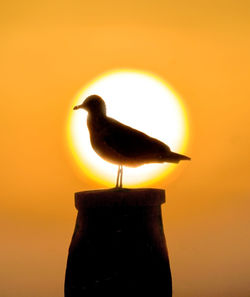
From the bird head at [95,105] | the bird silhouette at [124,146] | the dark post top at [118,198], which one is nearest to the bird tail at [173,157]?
the bird silhouette at [124,146]

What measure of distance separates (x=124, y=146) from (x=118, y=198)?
1.86 feet

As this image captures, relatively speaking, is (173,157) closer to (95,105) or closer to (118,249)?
(95,105)

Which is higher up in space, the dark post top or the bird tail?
the bird tail

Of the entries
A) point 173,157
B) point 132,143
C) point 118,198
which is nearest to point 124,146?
point 132,143

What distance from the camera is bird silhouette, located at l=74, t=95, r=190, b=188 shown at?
12.9ft

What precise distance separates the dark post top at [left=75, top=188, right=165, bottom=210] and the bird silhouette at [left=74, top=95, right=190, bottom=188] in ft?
1.22

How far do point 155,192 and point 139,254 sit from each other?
47 cm

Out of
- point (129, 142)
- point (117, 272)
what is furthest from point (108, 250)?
point (129, 142)

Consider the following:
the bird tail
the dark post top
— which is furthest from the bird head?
the dark post top

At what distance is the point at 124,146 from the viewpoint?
12.9 feet

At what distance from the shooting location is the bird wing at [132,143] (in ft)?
12.9

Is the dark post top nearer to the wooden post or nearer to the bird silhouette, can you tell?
the wooden post

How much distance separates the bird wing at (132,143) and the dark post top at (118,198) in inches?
16.6

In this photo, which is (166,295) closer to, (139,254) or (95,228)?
(139,254)
